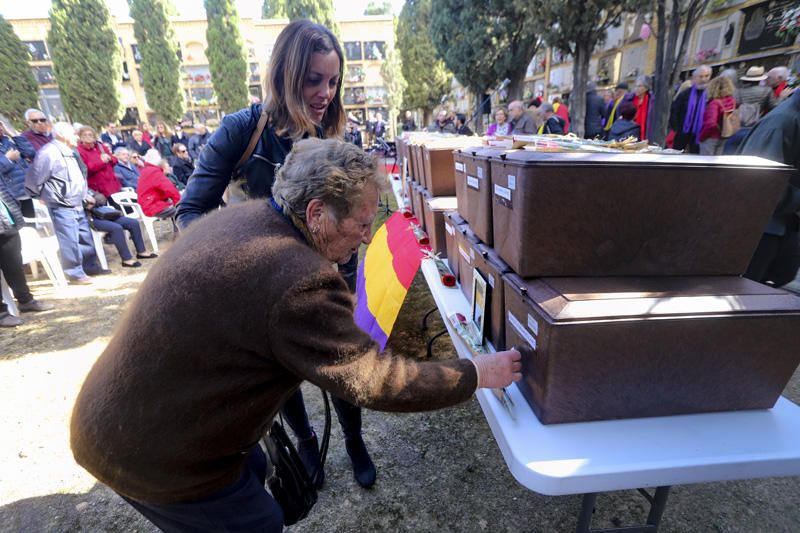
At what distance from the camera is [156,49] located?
25562mm

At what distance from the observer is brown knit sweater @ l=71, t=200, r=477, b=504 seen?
0.78 m

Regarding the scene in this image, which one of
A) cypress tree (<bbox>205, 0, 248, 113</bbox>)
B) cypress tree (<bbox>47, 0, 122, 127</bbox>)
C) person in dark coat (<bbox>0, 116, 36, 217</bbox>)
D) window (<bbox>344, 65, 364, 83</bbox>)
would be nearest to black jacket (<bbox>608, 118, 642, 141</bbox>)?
person in dark coat (<bbox>0, 116, 36, 217</bbox>)

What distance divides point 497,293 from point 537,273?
0.22 m

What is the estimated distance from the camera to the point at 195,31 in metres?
34.9

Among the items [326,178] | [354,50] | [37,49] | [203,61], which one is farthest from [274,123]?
Answer: [37,49]

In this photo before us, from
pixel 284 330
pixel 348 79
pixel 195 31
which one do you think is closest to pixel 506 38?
pixel 284 330

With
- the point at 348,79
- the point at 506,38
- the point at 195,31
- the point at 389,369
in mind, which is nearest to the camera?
the point at 389,369

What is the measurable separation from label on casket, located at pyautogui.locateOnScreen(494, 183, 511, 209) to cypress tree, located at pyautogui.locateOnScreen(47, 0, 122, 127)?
28.0 m

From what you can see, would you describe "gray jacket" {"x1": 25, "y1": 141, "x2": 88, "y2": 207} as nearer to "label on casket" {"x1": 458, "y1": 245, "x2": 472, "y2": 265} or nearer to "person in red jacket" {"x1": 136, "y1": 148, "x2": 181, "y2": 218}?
"person in red jacket" {"x1": 136, "y1": 148, "x2": 181, "y2": 218}

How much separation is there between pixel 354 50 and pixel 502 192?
139 feet

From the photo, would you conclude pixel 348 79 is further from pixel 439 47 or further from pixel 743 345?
pixel 743 345

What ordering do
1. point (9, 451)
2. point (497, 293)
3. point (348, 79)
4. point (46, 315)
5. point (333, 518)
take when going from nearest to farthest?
1. point (497, 293)
2. point (333, 518)
3. point (9, 451)
4. point (46, 315)
5. point (348, 79)

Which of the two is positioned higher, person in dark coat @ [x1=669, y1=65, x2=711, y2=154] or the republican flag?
person in dark coat @ [x1=669, y1=65, x2=711, y2=154]

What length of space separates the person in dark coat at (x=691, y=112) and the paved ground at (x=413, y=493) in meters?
4.43
